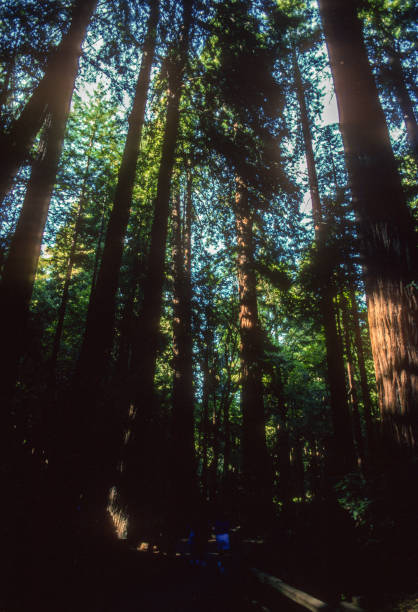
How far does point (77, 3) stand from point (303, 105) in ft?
28.0

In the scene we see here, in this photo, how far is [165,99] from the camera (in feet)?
32.9

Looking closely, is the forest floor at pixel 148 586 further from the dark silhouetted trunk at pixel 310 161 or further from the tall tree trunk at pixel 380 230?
the dark silhouetted trunk at pixel 310 161

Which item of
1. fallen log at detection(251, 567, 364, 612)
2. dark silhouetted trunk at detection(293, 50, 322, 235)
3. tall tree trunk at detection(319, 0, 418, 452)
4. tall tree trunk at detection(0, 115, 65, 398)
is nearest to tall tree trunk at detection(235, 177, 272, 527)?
dark silhouetted trunk at detection(293, 50, 322, 235)

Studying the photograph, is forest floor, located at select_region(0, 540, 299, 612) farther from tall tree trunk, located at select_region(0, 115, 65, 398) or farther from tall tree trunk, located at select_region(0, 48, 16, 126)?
tall tree trunk, located at select_region(0, 48, 16, 126)

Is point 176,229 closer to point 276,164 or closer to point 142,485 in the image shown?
point 276,164

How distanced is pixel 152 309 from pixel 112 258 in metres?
1.65

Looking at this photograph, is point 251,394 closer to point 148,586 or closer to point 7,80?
point 148,586

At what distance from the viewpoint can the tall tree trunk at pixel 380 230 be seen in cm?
288

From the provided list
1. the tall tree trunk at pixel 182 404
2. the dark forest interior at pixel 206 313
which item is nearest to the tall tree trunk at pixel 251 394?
the dark forest interior at pixel 206 313

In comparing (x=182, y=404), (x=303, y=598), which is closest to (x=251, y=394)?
(x=182, y=404)

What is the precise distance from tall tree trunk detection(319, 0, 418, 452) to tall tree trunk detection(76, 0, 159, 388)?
536cm

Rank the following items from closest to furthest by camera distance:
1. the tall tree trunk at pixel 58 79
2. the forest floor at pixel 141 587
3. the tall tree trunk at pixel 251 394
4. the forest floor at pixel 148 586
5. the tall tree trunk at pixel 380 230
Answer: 1. the tall tree trunk at pixel 380 230
2. the forest floor at pixel 148 586
3. the forest floor at pixel 141 587
4. the tall tree trunk at pixel 58 79
5. the tall tree trunk at pixel 251 394

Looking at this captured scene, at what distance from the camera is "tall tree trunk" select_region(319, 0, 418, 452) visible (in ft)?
9.44

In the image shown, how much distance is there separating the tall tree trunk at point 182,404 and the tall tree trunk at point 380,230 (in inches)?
271
